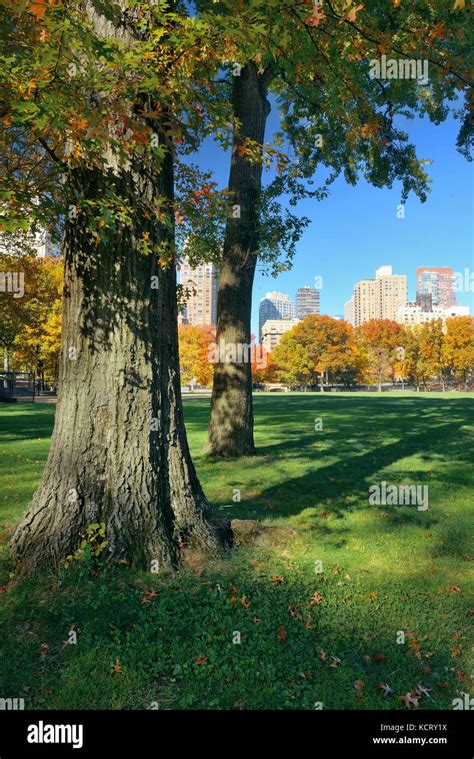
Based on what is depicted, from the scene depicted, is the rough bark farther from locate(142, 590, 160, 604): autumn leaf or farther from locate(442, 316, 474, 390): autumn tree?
locate(442, 316, 474, 390): autumn tree

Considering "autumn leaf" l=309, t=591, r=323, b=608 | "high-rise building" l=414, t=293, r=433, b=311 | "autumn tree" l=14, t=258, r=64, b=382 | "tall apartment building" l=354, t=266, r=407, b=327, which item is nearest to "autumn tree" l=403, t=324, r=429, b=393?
"autumn tree" l=14, t=258, r=64, b=382

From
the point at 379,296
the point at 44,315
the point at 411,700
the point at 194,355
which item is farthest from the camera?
the point at 379,296

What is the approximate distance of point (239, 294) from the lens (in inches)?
410

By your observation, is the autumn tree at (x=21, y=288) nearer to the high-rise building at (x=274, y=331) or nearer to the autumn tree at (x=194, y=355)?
the autumn tree at (x=194, y=355)

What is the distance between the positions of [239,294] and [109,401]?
6.53 m

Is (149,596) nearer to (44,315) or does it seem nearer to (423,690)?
(423,690)

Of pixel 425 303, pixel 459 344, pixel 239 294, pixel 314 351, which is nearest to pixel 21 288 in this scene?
pixel 239 294

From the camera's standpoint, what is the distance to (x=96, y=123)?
3.27 m

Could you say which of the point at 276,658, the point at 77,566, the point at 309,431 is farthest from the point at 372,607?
the point at 309,431

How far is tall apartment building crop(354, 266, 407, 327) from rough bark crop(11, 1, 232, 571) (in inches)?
6239

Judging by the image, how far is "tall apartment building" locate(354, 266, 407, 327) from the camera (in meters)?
158

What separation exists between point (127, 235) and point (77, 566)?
3.13 metres

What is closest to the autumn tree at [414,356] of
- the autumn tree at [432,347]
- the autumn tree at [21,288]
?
the autumn tree at [432,347]

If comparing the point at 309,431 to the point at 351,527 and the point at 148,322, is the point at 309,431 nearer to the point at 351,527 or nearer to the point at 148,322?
the point at 351,527
